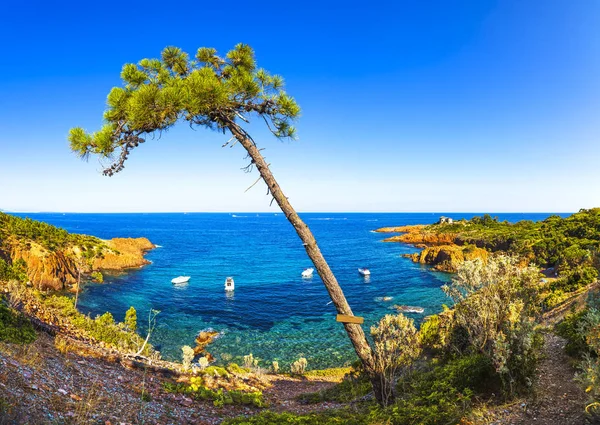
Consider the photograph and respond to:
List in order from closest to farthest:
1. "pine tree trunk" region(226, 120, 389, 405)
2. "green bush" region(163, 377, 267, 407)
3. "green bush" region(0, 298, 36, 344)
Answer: "pine tree trunk" region(226, 120, 389, 405) → "green bush" region(0, 298, 36, 344) → "green bush" region(163, 377, 267, 407)

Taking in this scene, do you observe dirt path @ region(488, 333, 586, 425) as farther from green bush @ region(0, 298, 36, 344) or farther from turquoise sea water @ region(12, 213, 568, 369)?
turquoise sea water @ region(12, 213, 568, 369)

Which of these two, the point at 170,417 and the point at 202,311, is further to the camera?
the point at 202,311

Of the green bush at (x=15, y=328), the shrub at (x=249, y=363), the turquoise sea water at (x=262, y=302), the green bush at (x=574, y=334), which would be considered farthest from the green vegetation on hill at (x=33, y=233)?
the green bush at (x=574, y=334)

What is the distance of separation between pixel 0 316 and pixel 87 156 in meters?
6.42

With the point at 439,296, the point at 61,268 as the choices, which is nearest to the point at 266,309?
the point at 439,296

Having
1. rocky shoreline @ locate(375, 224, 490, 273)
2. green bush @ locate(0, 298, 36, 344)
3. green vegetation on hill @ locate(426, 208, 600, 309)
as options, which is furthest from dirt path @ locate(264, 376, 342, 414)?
rocky shoreline @ locate(375, 224, 490, 273)

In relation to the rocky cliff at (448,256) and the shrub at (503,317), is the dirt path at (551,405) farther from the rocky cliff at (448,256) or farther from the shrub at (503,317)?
the rocky cliff at (448,256)

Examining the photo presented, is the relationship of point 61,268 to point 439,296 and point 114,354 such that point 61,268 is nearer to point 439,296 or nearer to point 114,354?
point 114,354

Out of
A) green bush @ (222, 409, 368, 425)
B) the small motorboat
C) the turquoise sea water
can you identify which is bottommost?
the turquoise sea water

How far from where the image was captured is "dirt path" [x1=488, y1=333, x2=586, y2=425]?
5496 mm

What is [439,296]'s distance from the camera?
34.6 metres

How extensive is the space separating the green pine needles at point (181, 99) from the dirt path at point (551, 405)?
7.86 metres

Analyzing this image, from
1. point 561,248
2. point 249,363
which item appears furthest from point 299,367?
point 561,248

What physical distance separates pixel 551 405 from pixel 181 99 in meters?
9.39
